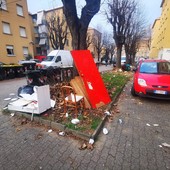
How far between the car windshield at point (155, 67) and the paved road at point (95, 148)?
2.48m

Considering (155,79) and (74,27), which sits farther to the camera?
(74,27)

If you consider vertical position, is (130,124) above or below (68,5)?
below

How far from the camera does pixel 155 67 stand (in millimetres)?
6086

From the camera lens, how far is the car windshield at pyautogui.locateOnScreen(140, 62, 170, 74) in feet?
19.2

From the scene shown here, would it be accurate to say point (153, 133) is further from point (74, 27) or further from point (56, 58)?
point (56, 58)

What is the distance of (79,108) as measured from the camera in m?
4.42

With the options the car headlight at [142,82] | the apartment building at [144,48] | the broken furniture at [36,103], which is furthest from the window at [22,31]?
the apartment building at [144,48]

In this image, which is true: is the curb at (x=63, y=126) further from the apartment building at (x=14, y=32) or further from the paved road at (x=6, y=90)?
the apartment building at (x=14, y=32)

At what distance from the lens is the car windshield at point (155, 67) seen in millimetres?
5859

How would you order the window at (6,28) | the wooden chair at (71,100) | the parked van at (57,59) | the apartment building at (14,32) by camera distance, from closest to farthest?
1. the wooden chair at (71,100)
2. the parked van at (57,59)
3. the apartment building at (14,32)
4. the window at (6,28)

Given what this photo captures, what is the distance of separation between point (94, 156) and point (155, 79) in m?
3.99

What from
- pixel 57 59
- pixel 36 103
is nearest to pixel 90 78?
pixel 36 103

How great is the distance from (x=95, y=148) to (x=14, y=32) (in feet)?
72.1

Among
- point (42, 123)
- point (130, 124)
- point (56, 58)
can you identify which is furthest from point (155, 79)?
point (56, 58)
